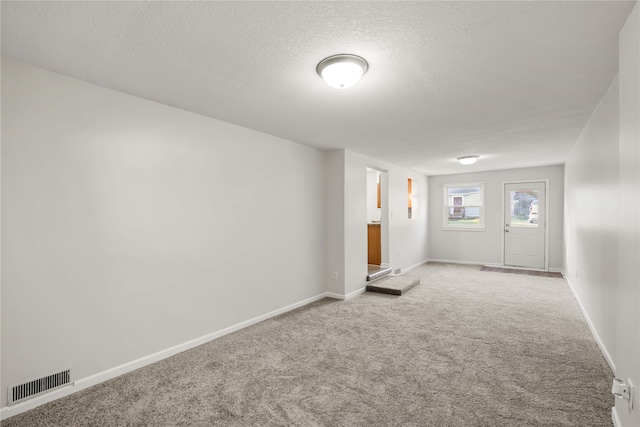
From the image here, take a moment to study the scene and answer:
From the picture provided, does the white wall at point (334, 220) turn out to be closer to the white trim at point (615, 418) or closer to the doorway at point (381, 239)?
the doorway at point (381, 239)

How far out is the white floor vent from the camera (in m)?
2.05

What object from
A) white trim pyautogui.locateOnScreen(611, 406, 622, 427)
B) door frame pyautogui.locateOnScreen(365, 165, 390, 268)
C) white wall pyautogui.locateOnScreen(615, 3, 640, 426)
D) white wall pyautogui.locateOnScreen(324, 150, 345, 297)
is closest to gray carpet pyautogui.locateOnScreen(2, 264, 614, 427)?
white trim pyautogui.locateOnScreen(611, 406, 622, 427)

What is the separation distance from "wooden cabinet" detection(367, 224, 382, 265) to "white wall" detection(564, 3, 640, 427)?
130 inches

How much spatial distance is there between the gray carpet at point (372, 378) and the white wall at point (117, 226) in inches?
14.6

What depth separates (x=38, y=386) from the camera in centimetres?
215

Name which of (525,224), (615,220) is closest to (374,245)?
(525,224)

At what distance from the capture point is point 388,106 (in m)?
2.96

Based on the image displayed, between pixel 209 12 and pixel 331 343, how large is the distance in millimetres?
2970

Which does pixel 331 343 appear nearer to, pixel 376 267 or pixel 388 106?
pixel 388 106

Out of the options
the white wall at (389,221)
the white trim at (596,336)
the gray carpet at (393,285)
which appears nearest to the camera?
the white trim at (596,336)

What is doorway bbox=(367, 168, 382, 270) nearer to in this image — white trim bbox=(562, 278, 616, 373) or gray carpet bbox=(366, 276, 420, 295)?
gray carpet bbox=(366, 276, 420, 295)

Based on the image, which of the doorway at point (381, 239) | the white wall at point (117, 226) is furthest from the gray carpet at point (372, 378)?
the doorway at point (381, 239)

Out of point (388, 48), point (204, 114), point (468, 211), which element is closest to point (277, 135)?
point (204, 114)

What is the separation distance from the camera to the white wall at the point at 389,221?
4.94 metres
